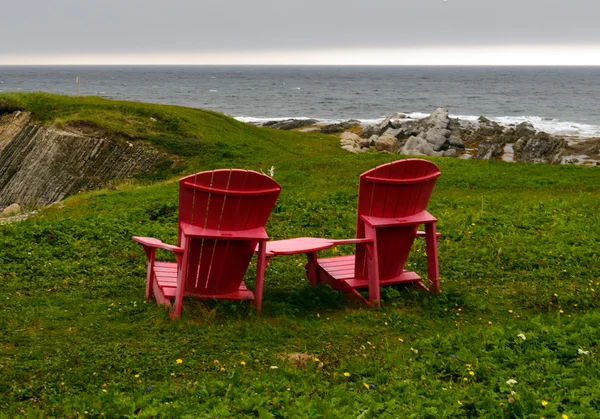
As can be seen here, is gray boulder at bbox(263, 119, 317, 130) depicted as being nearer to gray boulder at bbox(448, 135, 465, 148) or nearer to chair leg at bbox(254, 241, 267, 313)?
gray boulder at bbox(448, 135, 465, 148)

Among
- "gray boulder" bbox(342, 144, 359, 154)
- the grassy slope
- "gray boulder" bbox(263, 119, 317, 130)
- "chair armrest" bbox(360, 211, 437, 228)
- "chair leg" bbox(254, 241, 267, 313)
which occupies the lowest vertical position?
"gray boulder" bbox(263, 119, 317, 130)

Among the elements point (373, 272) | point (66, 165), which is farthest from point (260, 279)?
point (66, 165)

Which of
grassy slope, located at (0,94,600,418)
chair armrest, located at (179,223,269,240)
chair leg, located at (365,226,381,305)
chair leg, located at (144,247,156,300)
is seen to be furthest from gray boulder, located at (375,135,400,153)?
chair armrest, located at (179,223,269,240)

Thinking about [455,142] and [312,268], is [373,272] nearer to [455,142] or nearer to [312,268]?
[312,268]

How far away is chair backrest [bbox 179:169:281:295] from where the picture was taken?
6500mm

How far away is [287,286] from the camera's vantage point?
8.23 meters

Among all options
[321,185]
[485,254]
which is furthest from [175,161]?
[485,254]

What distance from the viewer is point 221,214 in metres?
6.59

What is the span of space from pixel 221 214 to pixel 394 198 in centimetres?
190

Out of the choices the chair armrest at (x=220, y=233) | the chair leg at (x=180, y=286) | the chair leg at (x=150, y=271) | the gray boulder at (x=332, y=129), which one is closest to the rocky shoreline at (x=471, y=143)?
the gray boulder at (x=332, y=129)

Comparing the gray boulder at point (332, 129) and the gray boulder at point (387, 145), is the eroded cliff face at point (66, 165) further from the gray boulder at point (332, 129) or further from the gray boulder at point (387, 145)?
the gray boulder at point (332, 129)

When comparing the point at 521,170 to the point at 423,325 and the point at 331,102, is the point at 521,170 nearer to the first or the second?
the point at 423,325

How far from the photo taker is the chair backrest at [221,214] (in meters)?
6.50

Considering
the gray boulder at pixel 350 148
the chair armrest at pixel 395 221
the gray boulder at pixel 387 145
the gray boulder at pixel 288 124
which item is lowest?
the gray boulder at pixel 288 124
